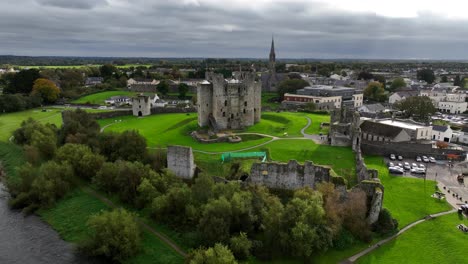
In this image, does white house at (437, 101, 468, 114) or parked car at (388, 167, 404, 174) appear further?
white house at (437, 101, 468, 114)

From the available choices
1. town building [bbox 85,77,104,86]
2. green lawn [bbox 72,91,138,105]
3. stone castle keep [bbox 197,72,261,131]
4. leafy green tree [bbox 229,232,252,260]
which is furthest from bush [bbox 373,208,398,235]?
town building [bbox 85,77,104,86]

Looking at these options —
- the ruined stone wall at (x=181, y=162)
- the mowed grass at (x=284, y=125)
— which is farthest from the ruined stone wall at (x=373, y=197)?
the mowed grass at (x=284, y=125)

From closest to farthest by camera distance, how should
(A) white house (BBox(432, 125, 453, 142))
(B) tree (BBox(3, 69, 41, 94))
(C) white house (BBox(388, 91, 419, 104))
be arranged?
(A) white house (BBox(432, 125, 453, 142))
(B) tree (BBox(3, 69, 41, 94))
(C) white house (BBox(388, 91, 419, 104))

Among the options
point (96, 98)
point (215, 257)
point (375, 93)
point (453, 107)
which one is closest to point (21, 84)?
point (96, 98)

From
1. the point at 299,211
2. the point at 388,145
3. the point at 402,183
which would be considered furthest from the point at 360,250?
the point at 388,145

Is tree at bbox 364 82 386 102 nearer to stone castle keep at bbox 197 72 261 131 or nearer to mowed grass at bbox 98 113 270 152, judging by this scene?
stone castle keep at bbox 197 72 261 131

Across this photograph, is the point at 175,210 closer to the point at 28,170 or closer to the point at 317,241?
the point at 317,241

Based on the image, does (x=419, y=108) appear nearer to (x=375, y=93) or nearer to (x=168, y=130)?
(x=375, y=93)

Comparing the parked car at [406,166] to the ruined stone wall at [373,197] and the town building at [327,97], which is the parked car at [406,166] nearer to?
the ruined stone wall at [373,197]
